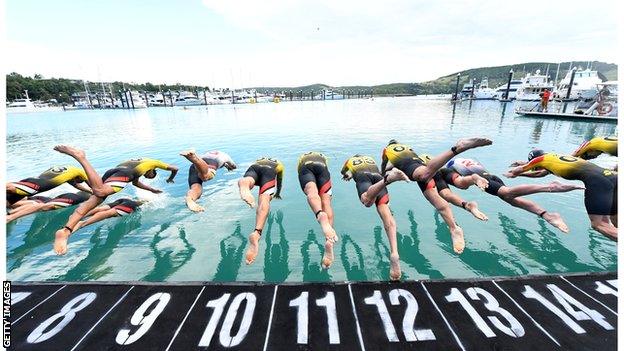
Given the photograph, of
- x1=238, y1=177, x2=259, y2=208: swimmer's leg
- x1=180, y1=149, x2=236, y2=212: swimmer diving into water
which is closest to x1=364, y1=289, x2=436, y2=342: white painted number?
x1=238, y1=177, x2=259, y2=208: swimmer's leg

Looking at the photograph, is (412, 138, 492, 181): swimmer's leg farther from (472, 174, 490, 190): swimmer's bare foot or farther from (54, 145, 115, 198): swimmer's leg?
(54, 145, 115, 198): swimmer's leg

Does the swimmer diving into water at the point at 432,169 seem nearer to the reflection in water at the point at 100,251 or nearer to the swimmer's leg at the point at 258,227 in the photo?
the swimmer's leg at the point at 258,227

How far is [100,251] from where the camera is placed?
23.5 feet

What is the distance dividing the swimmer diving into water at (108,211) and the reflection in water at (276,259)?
174 inches

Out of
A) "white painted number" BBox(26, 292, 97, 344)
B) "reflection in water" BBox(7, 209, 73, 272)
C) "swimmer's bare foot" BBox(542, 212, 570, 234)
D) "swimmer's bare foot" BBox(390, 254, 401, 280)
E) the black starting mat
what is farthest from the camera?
"reflection in water" BBox(7, 209, 73, 272)

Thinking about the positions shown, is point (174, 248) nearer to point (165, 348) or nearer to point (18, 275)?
point (18, 275)

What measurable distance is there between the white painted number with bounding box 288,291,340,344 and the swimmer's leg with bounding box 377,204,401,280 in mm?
1366

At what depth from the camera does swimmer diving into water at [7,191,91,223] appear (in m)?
7.93

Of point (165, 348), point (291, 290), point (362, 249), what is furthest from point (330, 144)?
point (165, 348)

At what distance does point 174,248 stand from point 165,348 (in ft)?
12.7

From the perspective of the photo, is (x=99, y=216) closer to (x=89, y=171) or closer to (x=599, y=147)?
(x=89, y=171)

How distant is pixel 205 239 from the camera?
25.4 ft

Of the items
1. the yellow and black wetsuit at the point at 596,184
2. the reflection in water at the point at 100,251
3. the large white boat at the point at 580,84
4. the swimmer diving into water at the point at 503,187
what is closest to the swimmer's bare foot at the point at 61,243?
the reflection in water at the point at 100,251

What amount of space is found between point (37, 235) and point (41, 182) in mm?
1730
